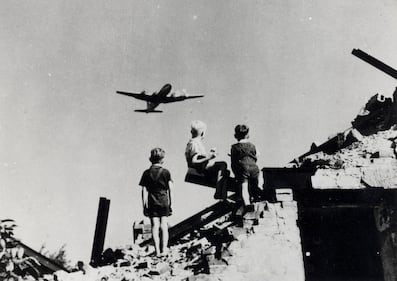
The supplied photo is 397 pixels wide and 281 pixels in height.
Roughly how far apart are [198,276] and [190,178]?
1.85 meters

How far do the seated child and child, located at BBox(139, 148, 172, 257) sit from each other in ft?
1.61

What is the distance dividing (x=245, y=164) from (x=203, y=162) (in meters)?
0.68

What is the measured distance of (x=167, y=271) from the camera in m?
5.68

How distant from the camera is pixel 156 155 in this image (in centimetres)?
634

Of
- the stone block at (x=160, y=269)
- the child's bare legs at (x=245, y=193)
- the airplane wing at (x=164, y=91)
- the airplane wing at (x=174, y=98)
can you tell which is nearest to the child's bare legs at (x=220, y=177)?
the child's bare legs at (x=245, y=193)

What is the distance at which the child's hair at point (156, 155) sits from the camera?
634cm

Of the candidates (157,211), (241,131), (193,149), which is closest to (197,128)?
(193,149)

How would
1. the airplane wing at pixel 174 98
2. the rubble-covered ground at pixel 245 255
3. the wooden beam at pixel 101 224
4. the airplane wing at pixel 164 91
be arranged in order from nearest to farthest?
the rubble-covered ground at pixel 245 255 → the wooden beam at pixel 101 224 → the airplane wing at pixel 164 91 → the airplane wing at pixel 174 98

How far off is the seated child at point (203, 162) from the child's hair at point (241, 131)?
0.44 meters

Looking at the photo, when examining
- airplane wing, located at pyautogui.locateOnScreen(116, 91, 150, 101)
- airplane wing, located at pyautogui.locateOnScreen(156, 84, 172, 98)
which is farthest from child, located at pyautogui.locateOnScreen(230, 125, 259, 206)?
airplane wing, located at pyautogui.locateOnScreen(116, 91, 150, 101)

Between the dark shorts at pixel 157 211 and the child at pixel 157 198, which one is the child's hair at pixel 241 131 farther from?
the dark shorts at pixel 157 211

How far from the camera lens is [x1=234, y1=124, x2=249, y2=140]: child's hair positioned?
632 centimetres

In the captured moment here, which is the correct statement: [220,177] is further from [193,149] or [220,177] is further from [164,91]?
[164,91]

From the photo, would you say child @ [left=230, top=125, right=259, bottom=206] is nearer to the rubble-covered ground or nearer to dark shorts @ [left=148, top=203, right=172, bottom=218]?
the rubble-covered ground
